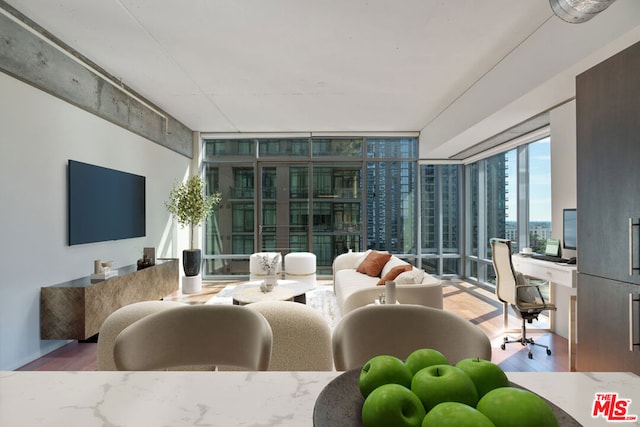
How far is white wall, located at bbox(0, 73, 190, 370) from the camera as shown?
2912 mm

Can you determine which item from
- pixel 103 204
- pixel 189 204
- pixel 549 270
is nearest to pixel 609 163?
pixel 549 270

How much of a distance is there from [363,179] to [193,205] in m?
3.17

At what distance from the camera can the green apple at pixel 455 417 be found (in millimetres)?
413

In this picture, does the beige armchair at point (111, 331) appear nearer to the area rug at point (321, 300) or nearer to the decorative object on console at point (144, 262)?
→ the area rug at point (321, 300)

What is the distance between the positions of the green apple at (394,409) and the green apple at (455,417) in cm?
3

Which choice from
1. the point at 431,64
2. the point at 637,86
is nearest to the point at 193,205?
the point at 431,64

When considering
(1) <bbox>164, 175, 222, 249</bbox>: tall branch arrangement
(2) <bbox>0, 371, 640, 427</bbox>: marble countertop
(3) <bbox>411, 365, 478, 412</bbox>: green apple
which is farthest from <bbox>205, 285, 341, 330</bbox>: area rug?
(3) <bbox>411, 365, 478, 412</bbox>: green apple

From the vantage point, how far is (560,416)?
54cm

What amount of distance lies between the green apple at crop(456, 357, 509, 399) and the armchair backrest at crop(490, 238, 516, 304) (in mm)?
3451

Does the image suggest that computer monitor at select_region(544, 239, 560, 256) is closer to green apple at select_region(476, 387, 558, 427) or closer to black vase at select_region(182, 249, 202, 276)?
green apple at select_region(476, 387, 558, 427)

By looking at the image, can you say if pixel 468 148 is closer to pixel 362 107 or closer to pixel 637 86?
pixel 362 107

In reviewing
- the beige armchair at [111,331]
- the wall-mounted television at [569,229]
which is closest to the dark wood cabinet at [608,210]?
the wall-mounted television at [569,229]

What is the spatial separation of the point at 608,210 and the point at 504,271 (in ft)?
5.23

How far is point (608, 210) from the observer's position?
90.7 inches
